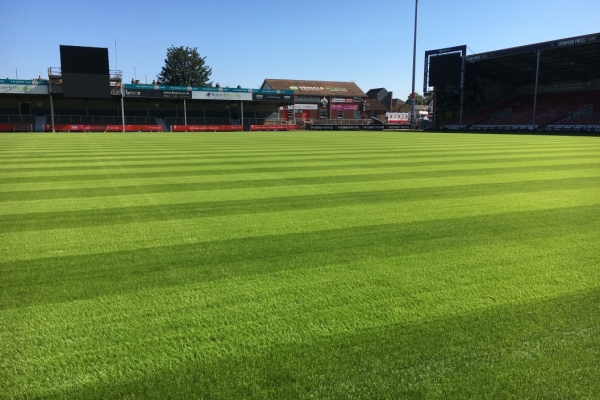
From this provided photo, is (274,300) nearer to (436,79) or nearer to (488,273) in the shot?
(488,273)

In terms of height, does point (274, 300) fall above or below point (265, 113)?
below

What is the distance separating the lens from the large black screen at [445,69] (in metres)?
47.9

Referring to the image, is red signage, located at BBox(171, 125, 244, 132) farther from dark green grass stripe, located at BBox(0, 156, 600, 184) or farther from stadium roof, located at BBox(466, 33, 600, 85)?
dark green grass stripe, located at BBox(0, 156, 600, 184)

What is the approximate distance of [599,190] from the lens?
7.91 meters

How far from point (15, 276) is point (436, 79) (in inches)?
2046

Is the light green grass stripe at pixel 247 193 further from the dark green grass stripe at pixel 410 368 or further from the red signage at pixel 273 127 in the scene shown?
the red signage at pixel 273 127

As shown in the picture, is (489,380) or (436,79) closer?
(489,380)

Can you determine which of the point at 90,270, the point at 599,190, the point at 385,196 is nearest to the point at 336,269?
the point at 90,270

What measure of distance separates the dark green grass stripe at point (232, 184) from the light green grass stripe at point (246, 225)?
232 centimetres

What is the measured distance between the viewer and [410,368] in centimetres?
238

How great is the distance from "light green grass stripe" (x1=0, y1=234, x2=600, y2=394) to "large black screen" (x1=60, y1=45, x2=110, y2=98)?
45380 millimetres

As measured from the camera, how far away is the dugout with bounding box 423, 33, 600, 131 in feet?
132

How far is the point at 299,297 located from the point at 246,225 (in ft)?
7.37

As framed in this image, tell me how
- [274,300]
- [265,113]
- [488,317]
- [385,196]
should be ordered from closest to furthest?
[488,317] → [274,300] → [385,196] → [265,113]
